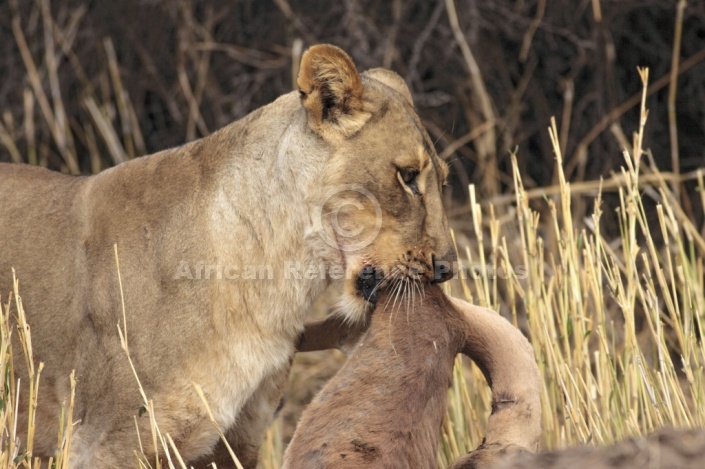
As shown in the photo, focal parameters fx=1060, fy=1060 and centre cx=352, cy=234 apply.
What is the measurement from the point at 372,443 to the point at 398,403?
5.3 inches

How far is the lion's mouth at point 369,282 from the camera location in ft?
9.71

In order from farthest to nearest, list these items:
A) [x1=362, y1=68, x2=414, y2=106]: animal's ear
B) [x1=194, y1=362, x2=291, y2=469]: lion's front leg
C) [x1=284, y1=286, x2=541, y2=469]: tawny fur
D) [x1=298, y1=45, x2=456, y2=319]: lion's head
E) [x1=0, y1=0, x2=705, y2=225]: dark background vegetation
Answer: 1. [x1=0, y1=0, x2=705, y2=225]: dark background vegetation
2. [x1=362, y1=68, x2=414, y2=106]: animal's ear
3. [x1=194, y1=362, x2=291, y2=469]: lion's front leg
4. [x1=298, y1=45, x2=456, y2=319]: lion's head
5. [x1=284, y1=286, x2=541, y2=469]: tawny fur

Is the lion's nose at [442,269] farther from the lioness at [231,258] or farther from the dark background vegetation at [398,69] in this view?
the dark background vegetation at [398,69]

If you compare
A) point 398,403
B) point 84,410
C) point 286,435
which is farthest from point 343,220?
point 286,435

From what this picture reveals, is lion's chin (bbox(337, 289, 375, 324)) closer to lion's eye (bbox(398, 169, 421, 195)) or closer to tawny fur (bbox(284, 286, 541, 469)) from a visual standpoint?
tawny fur (bbox(284, 286, 541, 469))

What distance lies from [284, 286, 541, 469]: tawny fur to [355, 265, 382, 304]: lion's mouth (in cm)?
3

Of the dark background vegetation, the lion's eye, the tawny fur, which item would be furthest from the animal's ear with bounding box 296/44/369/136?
the dark background vegetation

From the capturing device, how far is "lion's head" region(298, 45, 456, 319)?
294 centimetres

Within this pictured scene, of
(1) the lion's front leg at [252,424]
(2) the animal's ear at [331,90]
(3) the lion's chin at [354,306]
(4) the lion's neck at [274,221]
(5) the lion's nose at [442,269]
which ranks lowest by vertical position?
(1) the lion's front leg at [252,424]

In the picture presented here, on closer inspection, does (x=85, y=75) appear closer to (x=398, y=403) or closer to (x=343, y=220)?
(x=343, y=220)

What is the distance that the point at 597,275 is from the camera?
137 inches

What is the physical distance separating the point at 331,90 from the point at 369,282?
1.83 feet

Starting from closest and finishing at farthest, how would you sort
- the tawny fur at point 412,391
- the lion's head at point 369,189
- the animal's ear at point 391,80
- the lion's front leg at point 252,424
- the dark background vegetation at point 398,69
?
the tawny fur at point 412,391 < the lion's head at point 369,189 < the lion's front leg at point 252,424 < the animal's ear at point 391,80 < the dark background vegetation at point 398,69

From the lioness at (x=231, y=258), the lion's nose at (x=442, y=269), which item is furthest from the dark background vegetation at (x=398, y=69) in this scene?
the lion's nose at (x=442, y=269)
